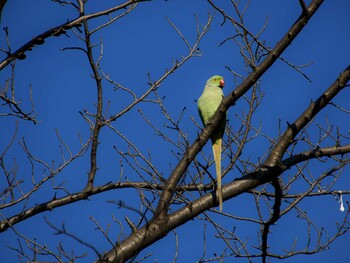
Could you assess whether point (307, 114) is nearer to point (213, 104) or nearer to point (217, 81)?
point (213, 104)

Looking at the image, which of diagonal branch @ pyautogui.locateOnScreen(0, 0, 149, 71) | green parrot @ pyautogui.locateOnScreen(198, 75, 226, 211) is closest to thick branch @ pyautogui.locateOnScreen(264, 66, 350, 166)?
green parrot @ pyautogui.locateOnScreen(198, 75, 226, 211)

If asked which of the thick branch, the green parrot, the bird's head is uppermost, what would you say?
the bird's head

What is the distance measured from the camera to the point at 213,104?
5.09 metres

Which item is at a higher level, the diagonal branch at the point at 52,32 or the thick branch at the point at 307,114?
the diagonal branch at the point at 52,32

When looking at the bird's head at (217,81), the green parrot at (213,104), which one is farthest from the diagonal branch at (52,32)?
the bird's head at (217,81)

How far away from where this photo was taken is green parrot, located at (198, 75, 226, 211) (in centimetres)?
455

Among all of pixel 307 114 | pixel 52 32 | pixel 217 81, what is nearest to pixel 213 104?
pixel 217 81

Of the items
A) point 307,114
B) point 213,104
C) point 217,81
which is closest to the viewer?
point 307,114

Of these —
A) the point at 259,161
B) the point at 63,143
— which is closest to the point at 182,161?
the point at 259,161

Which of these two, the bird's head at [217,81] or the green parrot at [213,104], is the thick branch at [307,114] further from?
the bird's head at [217,81]

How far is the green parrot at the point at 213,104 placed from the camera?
455cm

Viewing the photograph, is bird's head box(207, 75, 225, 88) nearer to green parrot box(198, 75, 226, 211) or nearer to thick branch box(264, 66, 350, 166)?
green parrot box(198, 75, 226, 211)

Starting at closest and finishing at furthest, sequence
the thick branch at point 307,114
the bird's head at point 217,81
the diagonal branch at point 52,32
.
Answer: the thick branch at point 307,114 < the diagonal branch at point 52,32 < the bird's head at point 217,81

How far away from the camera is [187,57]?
194 inches
